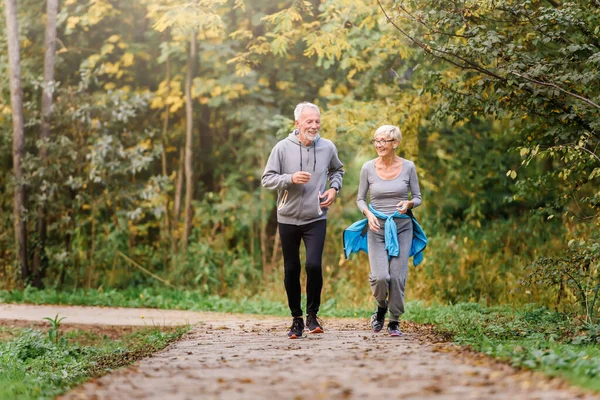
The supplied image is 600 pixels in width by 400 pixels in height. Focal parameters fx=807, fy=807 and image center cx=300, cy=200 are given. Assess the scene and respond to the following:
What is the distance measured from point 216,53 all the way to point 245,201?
3081mm

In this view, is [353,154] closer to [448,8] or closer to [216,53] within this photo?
[216,53]

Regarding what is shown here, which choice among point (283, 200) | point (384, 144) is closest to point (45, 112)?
point (283, 200)

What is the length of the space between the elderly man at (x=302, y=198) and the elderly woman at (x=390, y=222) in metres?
0.43

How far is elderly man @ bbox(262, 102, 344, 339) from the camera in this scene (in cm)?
735

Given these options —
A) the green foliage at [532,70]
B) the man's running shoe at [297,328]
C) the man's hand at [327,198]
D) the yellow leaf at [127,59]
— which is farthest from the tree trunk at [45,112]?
the man's hand at [327,198]

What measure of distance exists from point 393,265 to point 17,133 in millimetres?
10423

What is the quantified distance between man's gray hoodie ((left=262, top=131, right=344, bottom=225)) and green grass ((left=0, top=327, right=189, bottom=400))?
176 cm

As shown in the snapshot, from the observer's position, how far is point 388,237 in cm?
742

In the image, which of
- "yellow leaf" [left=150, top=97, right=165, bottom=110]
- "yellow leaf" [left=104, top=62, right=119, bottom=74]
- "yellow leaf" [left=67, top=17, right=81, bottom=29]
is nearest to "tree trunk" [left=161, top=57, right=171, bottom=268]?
"yellow leaf" [left=150, top=97, right=165, bottom=110]

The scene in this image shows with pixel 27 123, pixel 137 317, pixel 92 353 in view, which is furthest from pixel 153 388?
pixel 27 123

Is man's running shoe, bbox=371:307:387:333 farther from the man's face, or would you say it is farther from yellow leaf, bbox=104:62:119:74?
yellow leaf, bbox=104:62:119:74

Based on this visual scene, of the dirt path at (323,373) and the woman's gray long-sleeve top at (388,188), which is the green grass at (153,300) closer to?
the woman's gray long-sleeve top at (388,188)

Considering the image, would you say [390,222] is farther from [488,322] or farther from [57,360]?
[57,360]

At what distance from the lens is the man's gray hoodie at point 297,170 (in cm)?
735
